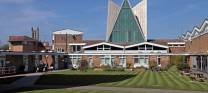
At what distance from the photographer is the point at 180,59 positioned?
65125 millimetres

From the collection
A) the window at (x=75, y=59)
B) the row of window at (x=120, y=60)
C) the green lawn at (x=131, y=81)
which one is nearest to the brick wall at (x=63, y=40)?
the window at (x=75, y=59)

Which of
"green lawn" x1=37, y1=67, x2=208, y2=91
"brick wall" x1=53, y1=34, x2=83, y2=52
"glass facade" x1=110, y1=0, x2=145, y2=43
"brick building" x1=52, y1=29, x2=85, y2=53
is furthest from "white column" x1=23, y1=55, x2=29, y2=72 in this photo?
"glass facade" x1=110, y1=0, x2=145, y2=43

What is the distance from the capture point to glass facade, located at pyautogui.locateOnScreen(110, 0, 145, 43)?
89062 mm

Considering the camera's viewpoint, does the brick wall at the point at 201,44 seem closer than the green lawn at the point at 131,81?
No

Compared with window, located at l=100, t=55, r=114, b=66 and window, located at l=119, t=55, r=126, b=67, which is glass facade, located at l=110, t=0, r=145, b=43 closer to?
window, located at l=100, t=55, r=114, b=66

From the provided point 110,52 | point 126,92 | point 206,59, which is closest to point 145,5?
point 110,52

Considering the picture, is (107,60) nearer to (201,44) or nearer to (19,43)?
(19,43)

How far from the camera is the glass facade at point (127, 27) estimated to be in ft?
292

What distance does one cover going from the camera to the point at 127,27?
89562mm

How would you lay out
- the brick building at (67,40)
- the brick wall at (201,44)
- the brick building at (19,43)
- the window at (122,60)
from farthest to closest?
1. the brick building at (67,40)
2. the brick building at (19,43)
3. the window at (122,60)
4. the brick wall at (201,44)

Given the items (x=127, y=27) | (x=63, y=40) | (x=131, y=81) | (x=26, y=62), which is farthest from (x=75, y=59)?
(x=131, y=81)

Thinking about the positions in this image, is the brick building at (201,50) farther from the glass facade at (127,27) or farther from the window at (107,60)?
the glass facade at (127,27)

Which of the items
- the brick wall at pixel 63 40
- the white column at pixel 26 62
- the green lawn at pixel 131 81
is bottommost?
the green lawn at pixel 131 81

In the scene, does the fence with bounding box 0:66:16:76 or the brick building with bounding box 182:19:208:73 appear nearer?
the fence with bounding box 0:66:16:76
